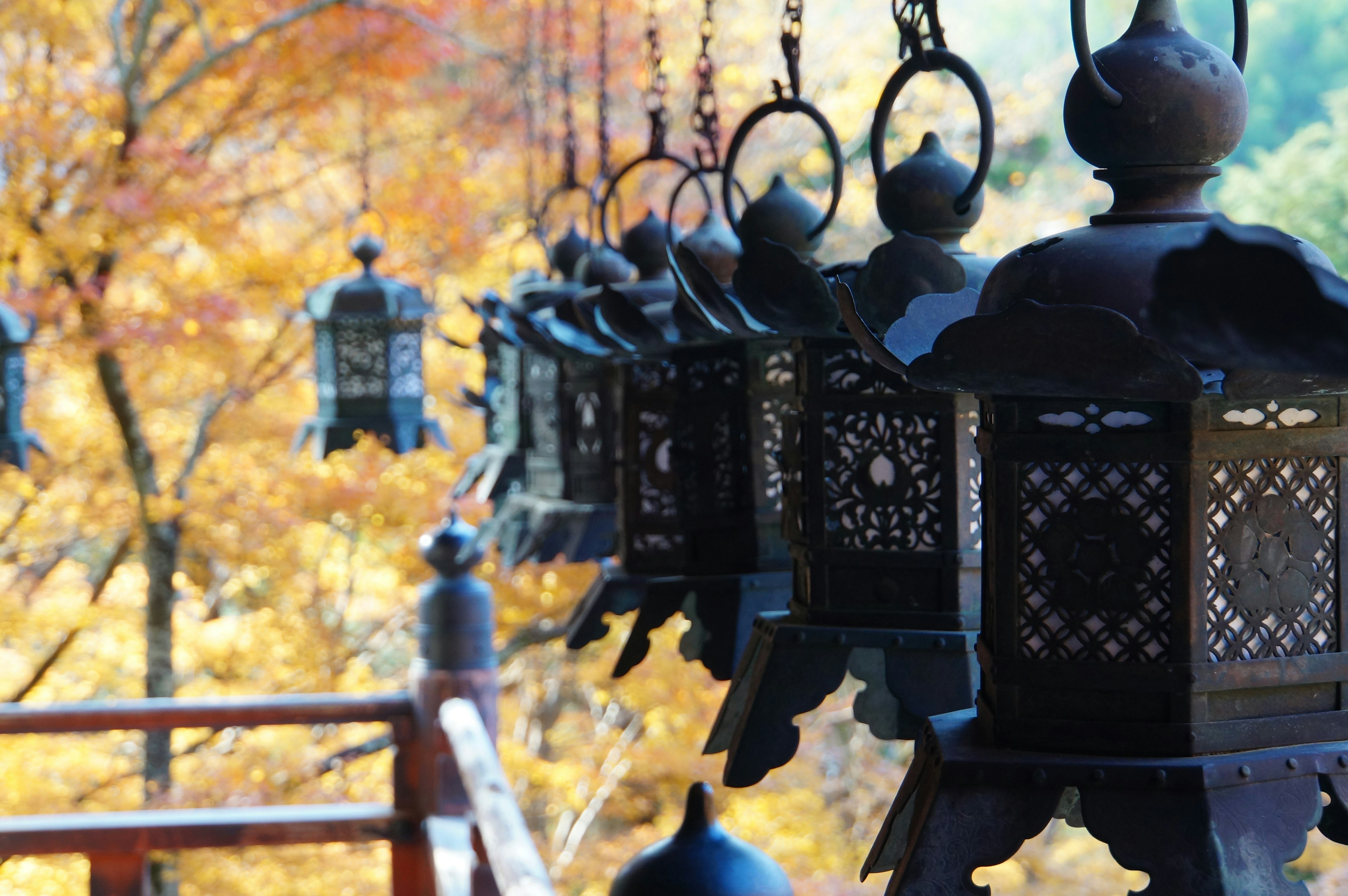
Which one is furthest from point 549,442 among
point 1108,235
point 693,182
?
point 693,182

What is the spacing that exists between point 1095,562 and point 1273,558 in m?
0.10

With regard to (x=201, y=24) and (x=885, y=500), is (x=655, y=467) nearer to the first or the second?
(x=885, y=500)

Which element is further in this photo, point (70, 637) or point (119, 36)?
point (70, 637)

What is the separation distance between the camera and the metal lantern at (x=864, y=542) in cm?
104

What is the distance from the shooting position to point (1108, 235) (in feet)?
2.31

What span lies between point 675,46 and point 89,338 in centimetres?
338

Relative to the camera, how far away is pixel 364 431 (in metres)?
3.62

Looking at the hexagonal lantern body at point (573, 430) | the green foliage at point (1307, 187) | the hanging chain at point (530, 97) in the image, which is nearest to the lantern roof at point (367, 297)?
the hanging chain at point (530, 97)

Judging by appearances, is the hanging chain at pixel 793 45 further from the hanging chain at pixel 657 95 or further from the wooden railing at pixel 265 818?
the wooden railing at pixel 265 818

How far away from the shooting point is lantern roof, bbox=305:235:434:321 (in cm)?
348

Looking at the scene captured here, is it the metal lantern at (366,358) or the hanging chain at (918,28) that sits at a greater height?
the hanging chain at (918,28)

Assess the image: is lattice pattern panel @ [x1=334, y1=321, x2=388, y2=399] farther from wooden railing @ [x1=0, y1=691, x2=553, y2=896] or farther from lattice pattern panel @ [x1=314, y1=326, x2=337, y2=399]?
wooden railing @ [x1=0, y1=691, x2=553, y2=896]

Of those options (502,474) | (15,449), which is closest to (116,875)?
Result: (15,449)

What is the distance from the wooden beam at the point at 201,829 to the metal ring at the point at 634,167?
1.91 meters
